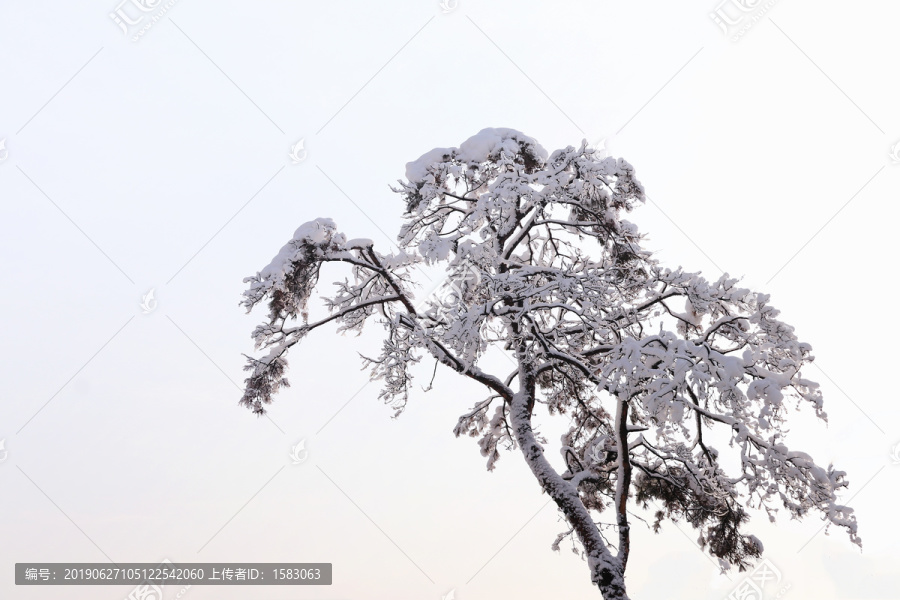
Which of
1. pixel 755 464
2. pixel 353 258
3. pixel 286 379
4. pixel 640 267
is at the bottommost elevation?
pixel 755 464

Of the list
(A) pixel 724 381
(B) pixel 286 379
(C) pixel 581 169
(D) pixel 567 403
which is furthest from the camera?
(D) pixel 567 403

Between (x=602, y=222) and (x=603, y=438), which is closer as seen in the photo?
(x=602, y=222)

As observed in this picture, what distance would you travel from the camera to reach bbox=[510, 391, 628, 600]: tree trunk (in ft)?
33.0

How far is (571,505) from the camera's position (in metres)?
10.6

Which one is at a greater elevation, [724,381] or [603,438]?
[603,438]

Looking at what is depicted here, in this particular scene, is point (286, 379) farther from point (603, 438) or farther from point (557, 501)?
point (603, 438)

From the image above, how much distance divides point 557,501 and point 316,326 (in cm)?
531

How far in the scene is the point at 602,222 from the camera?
36.7 feet

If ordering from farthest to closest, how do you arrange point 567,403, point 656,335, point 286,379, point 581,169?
1. point 567,403
2. point 286,379
3. point 581,169
4. point 656,335

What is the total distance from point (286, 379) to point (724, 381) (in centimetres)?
772

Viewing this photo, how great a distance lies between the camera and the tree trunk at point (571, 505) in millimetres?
10062

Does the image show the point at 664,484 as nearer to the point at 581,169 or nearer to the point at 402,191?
the point at 581,169

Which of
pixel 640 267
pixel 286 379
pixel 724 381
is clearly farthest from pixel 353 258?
pixel 724 381

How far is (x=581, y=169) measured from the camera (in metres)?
10.3
